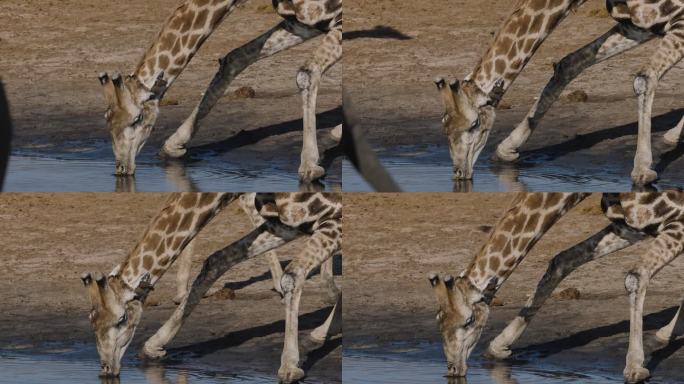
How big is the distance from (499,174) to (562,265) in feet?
3.39

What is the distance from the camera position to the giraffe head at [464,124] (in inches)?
377

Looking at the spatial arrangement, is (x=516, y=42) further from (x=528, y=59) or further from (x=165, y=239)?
(x=165, y=239)

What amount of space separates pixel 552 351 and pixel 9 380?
4.75 meters

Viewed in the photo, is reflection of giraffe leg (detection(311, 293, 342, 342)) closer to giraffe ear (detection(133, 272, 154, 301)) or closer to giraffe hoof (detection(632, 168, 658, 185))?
giraffe ear (detection(133, 272, 154, 301))

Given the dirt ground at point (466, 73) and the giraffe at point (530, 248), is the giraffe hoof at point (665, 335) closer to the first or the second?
the giraffe at point (530, 248)

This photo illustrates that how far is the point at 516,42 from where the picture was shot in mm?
10211

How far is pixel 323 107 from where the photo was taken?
1086 cm

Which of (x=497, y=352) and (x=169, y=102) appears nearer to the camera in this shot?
(x=497, y=352)

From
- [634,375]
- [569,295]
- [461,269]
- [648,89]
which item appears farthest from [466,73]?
[634,375]

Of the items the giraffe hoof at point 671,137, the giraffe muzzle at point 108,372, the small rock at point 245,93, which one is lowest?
the giraffe muzzle at point 108,372

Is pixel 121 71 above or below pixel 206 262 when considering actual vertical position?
above

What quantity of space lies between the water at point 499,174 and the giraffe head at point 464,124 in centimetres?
23

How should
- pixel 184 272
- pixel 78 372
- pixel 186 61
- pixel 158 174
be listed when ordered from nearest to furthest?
1. pixel 158 174
2. pixel 186 61
3. pixel 78 372
4. pixel 184 272

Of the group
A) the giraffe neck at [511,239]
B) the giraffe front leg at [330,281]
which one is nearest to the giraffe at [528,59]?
the giraffe neck at [511,239]
